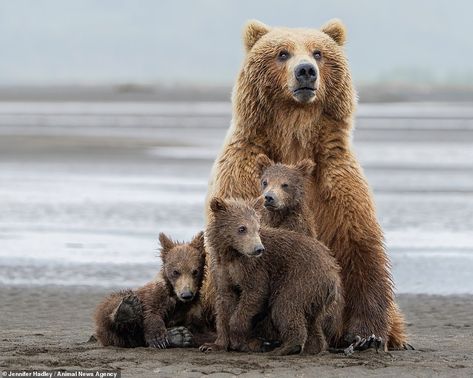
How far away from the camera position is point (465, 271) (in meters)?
12.5

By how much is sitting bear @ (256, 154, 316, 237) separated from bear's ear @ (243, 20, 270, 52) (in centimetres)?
109

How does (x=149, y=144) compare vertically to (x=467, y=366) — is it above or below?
above

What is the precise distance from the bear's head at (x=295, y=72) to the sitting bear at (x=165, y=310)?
1012mm

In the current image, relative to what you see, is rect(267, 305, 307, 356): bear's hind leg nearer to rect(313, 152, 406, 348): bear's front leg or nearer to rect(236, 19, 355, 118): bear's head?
rect(313, 152, 406, 348): bear's front leg

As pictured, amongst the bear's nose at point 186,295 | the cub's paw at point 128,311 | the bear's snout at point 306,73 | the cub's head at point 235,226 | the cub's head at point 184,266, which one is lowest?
the cub's paw at point 128,311

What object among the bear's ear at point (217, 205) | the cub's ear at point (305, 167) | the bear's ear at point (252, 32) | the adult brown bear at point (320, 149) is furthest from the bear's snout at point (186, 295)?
the bear's ear at point (252, 32)

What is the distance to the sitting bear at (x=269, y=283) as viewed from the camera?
7223 millimetres

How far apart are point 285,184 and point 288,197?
76 mm

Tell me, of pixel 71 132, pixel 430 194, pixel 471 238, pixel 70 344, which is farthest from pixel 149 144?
pixel 70 344

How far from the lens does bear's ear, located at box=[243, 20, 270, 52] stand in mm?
8453

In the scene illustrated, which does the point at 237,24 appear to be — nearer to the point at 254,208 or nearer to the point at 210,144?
the point at 210,144

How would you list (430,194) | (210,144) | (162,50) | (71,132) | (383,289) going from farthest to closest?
(162,50), (71,132), (210,144), (430,194), (383,289)

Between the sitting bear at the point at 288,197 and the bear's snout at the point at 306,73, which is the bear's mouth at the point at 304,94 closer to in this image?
the bear's snout at the point at 306,73

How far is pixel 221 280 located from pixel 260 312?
0.28 m
